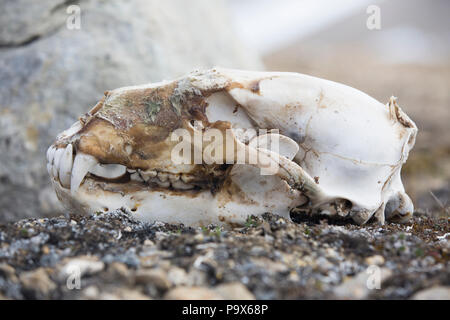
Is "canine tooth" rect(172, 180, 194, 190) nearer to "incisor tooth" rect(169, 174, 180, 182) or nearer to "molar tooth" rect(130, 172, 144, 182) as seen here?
"incisor tooth" rect(169, 174, 180, 182)

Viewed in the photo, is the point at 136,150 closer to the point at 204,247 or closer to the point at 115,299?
the point at 204,247

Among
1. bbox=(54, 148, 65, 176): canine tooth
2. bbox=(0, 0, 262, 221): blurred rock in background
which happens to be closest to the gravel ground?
bbox=(54, 148, 65, 176): canine tooth

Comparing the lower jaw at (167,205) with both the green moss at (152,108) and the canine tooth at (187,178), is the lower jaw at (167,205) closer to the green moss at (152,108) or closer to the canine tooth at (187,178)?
the canine tooth at (187,178)

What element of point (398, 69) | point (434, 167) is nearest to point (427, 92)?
point (398, 69)

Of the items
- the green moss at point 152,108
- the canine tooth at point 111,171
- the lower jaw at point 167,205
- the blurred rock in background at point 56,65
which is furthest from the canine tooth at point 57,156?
the blurred rock in background at point 56,65

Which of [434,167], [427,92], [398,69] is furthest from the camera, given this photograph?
[398,69]

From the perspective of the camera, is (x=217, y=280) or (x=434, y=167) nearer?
(x=217, y=280)

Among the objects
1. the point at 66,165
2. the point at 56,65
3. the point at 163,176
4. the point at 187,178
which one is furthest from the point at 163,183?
the point at 56,65
